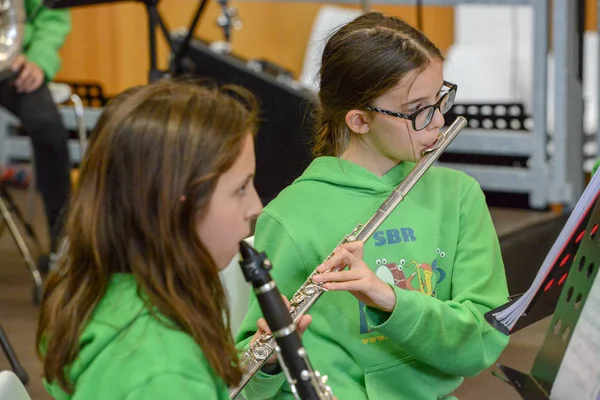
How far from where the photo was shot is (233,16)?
3.13m

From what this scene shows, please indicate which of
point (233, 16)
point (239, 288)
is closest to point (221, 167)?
point (239, 288)

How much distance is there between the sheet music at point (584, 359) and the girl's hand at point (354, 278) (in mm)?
197

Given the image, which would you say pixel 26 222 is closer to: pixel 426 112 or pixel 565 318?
pixel 426 112

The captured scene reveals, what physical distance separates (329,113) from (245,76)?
1.48 metres

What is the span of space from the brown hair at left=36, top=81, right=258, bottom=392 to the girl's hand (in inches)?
7.2

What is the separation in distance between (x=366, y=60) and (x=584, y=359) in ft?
1.41

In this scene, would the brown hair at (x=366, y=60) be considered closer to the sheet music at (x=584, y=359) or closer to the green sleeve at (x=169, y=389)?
the sheet music at (x=584, y=359)

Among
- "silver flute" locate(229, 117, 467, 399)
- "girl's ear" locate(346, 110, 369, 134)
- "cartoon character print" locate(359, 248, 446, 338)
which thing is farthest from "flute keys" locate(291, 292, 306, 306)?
"girl's ear" locate(346, 110, 369, 134)

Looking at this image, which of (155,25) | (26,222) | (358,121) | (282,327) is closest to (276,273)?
(358,121)

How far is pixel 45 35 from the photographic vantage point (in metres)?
2.52

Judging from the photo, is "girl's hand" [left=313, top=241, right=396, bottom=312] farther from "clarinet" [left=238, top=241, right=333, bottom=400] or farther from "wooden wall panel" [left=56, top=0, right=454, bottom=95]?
"wooden wall panel" [left=56, top=0, right=454, bottom=95]

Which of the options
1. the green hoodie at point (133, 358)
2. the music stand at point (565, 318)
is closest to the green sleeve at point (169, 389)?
the green hoodie at point (133, 358)

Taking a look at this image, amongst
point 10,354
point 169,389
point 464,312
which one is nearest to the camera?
point 169,389

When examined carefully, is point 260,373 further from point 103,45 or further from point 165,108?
point 103,45
